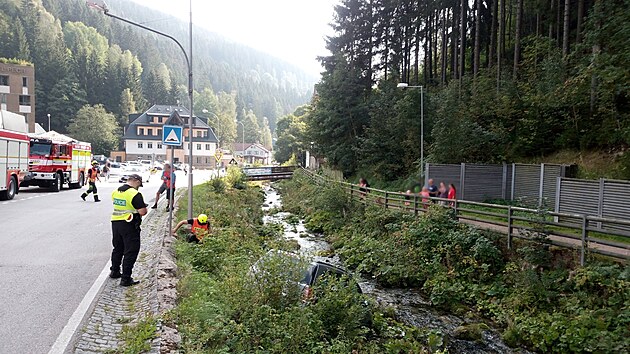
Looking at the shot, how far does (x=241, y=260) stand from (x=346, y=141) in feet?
91.8

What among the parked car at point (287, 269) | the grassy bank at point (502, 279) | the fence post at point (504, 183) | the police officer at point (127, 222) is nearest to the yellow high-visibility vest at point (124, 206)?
the police officer at point (127, 222)

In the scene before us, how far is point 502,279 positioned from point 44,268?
35.0 feet

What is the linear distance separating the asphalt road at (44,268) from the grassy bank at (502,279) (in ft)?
18.1

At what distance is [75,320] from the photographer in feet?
19.1

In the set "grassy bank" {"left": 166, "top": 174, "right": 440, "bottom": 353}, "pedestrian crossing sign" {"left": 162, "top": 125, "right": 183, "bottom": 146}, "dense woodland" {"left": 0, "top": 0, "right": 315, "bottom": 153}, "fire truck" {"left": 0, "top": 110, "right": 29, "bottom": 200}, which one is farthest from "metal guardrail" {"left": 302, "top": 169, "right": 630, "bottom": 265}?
"dense woodland" {"left": 0, "top": 0, "right": 315, "bottom": 153}

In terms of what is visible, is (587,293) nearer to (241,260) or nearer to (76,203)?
(241,260)

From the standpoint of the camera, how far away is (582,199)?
1357cm

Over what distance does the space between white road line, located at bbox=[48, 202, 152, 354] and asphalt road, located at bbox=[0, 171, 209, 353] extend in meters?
0.08

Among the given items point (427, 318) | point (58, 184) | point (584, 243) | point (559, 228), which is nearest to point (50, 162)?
point (58, 184)

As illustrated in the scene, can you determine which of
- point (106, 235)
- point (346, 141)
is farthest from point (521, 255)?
point (346, 141)

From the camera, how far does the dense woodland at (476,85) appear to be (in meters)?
17.7

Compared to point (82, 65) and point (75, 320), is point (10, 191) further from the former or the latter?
point (82, 65)

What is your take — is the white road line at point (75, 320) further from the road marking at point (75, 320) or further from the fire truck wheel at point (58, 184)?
the fire truck wheel at point (58, 184)

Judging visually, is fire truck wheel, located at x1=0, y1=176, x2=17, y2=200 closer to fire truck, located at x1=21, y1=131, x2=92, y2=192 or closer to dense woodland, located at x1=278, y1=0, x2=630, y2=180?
fire truck, located at x1=21, y1=131, x2=92, y2=192
